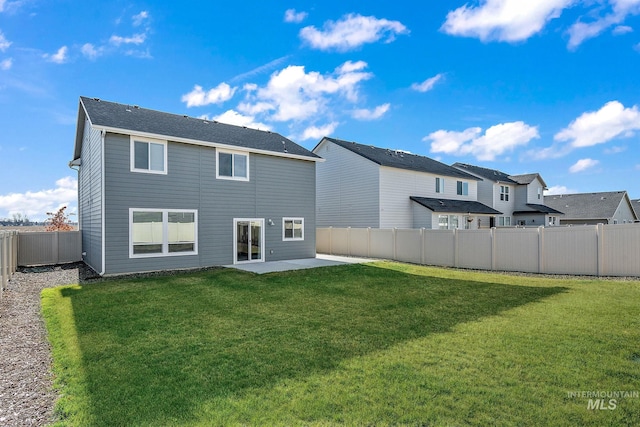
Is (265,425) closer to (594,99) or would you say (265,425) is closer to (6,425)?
(6,425)

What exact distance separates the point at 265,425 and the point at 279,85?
16693 millimetres

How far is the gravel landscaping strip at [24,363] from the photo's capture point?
3.44 m

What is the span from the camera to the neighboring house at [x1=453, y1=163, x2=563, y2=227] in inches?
1214

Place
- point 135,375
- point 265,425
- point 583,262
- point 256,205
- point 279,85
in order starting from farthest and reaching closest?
1. point 279,85
2. point 256,205
3. point 583,262
4. point 135,375
5. point 265,425

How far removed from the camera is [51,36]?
12.5 metres

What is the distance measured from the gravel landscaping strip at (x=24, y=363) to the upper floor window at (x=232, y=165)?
7446 millimetres

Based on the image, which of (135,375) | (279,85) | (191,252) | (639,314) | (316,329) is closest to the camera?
(135,375)

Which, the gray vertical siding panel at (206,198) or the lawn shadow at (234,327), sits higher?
the gray vertical siding panel at (206,198)

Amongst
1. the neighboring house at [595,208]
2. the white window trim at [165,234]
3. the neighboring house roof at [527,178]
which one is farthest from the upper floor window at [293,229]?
the neighboring house at [595,208]

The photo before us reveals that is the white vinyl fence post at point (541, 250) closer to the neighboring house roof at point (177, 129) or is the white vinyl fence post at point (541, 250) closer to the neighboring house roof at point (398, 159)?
the neighboring house roof at point (177, 129)

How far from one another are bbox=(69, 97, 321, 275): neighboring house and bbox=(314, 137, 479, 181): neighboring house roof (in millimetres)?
6763

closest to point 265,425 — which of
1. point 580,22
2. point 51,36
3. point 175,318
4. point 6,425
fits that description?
point 6,425

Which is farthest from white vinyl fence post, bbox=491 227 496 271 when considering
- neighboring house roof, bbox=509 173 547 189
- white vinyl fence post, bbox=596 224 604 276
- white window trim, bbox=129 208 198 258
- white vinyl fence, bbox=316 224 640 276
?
neighboring house roof, bbox=509 173 547 189

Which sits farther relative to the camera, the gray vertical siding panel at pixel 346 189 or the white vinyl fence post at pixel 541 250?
the gray vertical siding panel at pixel 346 189
